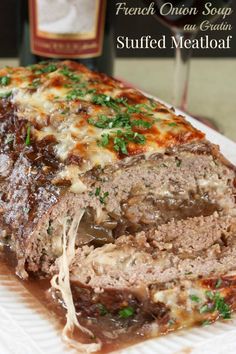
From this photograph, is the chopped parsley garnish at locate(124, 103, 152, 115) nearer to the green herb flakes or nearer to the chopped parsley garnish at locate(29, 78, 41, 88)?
the chopped parsley garnish at locate(29, 78, 41, 88)

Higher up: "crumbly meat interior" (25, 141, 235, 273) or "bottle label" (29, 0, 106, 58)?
"bottle label" (29, 0, 106, 58)

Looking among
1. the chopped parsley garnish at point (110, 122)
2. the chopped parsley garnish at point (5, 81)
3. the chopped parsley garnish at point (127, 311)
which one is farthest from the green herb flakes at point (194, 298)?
the chopped parsley garnish at point (5, 81)

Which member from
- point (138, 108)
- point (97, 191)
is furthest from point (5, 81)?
point (97, 191)

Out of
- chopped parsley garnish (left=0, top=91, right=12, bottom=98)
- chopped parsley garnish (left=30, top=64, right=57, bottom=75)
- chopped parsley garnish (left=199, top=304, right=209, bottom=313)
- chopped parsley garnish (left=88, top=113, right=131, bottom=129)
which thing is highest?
chopped parsley garnish (left=30, top=64, right=57, bottom=75)

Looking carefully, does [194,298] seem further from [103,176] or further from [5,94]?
[5,94]

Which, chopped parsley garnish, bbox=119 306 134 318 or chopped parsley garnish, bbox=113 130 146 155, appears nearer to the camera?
chopped parsley garnish, bbox=119 306 134 318

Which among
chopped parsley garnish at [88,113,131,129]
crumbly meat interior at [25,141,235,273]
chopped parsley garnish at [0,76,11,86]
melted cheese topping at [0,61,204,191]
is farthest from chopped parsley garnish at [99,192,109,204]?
chopped parsley garnish at [0,76,11,86]

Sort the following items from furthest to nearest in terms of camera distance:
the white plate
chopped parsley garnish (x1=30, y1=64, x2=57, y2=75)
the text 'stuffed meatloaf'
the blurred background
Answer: the blurred background
chopped parsley garnish (x1=30, y1=64, x2=57, y2=75)
the text 'stuffed meatloaf'
the white plate
